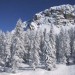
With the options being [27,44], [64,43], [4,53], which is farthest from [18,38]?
[64,43]

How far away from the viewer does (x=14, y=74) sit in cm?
6475

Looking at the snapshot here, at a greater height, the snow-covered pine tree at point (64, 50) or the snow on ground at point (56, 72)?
the snow-covered pine tree at point (64, 50)

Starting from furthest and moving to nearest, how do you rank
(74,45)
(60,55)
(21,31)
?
(74,45) < (60,55) < (21,31)

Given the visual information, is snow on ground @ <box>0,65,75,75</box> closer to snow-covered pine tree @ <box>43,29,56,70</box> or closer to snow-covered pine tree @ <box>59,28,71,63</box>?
snow-covered pine tree @ <box>43,29,56,70</box>

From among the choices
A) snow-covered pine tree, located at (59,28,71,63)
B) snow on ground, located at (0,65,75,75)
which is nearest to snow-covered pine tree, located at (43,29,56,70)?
snow on ground, located at (0,65,75,75)

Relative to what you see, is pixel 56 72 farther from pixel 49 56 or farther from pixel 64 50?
pixel 64 50

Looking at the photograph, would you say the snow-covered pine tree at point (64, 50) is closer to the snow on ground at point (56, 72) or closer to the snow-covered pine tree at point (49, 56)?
the snow on ground at point (56, 72)

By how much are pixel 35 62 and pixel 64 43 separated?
1844 centimetres

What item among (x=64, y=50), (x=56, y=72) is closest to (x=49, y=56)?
(x=56, y=72)

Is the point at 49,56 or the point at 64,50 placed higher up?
the point at 64,50

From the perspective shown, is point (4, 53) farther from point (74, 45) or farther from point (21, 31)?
point (74, 45)

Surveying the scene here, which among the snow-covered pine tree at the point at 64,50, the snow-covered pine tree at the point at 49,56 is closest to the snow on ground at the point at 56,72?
the snow-covered pine tree at the point at 49,56

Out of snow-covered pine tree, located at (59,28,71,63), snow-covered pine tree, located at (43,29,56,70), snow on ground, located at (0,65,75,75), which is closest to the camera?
snow on ground, located at (0,65,75,75)

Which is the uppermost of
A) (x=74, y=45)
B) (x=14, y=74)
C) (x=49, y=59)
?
→ (x=74, y=45)
